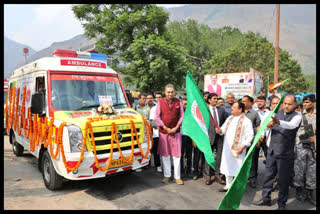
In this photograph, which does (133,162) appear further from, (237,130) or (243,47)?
(243,47)

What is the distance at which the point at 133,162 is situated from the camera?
449 cm

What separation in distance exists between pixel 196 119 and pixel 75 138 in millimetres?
2280

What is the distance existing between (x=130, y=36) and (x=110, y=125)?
55.6 feet

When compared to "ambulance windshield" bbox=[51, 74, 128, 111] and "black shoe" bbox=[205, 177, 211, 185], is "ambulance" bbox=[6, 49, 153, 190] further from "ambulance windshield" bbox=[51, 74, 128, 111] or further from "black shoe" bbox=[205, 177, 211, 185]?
"black shoe" bbox=[205, 177, 211, 185]

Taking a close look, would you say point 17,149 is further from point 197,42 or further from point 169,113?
point 197,42

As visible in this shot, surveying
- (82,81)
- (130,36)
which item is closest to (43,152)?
(82,81)

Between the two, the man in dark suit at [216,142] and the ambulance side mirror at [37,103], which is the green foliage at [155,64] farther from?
the ambulance side mirror at [37,103]

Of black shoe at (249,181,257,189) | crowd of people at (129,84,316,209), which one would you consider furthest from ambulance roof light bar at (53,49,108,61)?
black shoe at (249,181,257,189)

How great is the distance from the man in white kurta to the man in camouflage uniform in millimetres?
910

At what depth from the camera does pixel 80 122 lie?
403 cm

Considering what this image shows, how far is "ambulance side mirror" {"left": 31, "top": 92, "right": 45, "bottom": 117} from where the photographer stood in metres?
4.40

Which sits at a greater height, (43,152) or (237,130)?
(237,130)

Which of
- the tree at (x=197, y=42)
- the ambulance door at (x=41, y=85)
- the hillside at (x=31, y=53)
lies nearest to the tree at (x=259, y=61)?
the tree at (x=197, y=42)

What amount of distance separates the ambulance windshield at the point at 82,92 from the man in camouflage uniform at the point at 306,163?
350cm
